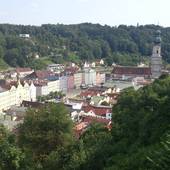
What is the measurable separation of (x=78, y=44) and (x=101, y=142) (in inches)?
3318

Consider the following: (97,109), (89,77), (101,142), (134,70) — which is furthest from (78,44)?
(101,142)

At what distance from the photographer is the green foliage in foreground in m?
13.4

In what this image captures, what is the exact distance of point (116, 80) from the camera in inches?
2630

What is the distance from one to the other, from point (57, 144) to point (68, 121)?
1.67 m

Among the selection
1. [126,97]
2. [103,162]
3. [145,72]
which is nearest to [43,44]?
[145,72]

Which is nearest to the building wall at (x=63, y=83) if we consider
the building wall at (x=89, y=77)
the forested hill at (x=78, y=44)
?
the building wall at (x=89, y=77)

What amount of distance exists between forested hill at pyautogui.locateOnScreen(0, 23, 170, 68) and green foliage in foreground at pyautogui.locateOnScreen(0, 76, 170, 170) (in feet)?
187

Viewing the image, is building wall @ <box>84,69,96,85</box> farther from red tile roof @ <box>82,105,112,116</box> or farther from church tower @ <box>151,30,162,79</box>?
red tile roof @ <box>82,105,112,116</box>

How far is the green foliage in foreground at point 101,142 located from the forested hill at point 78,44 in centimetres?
5709

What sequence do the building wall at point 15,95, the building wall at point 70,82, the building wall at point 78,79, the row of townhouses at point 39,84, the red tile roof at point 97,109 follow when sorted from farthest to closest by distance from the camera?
the building wall at point 78,79 < the building wall at point 70,82 < the row of townhouses at point 39,84 < the building wall at point 15,95 < the red tile roof at point 97,109

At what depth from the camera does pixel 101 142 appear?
19.4m

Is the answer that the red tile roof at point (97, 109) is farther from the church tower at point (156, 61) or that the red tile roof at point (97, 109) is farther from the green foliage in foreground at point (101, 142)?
the church tower at point (156, 61)

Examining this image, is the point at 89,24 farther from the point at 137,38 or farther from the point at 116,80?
the point at 116,80

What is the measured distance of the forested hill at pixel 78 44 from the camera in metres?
87.4
